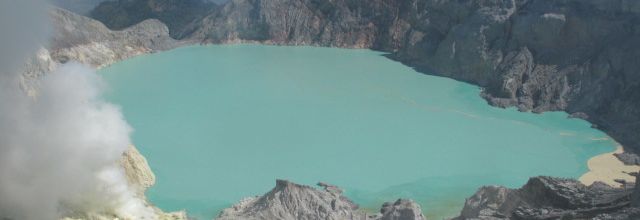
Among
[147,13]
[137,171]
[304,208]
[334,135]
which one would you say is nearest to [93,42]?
[147,13]

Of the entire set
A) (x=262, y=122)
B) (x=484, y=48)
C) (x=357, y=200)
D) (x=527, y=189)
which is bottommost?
(x=527, y=189)

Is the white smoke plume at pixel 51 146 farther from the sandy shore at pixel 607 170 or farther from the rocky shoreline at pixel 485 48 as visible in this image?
the sandy shore at pixel 607 170

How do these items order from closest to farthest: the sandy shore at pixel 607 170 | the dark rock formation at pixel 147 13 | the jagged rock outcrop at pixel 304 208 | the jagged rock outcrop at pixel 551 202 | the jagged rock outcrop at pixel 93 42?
the jagged rock outcrop at pixel 551 202
the jagged rock outcrop at pixel 304 208
the sandy shore at pixel 607 170
the jagged rock outcrop at pixel 93 42
the dark rock formation at pixel 147 13

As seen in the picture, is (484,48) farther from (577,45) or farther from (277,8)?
(277,8)

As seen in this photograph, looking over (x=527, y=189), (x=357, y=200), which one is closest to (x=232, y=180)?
(x=357, y=200)

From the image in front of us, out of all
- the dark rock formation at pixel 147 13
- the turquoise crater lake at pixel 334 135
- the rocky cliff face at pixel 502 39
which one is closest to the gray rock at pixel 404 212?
the turquoise crater lake at pixel 334 135

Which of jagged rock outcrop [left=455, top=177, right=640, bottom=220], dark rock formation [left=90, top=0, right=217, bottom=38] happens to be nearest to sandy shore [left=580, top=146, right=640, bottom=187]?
jagged rock outcrop [left=455, top=177, right=640, bottom=220]

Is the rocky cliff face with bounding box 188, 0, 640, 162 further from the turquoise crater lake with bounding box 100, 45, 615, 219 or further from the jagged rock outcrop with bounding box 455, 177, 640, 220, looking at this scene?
the jagged rock outcrop with bounding box 455, 177, 640, 220
